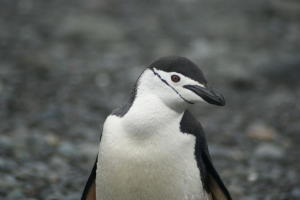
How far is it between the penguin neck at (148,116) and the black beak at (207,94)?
0.19m

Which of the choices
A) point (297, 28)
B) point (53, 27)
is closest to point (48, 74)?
point (53, 27)

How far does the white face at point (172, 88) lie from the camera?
3658 mm

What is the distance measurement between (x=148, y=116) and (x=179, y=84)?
0.26 meters

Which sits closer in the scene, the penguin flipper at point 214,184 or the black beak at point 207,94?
the black beak at point 207,94

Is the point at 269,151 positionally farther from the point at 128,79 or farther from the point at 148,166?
the point at 148,166

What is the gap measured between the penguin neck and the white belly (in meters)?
0.05

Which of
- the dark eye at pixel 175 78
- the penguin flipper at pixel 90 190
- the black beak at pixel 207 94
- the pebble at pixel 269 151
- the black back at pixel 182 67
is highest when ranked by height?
the pebble at pixel 269 151

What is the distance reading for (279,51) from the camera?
897 centimetres

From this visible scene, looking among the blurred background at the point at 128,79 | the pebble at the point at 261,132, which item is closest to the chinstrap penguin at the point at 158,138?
the blurred background at the point at 128,79

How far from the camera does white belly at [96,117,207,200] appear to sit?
3715 mm

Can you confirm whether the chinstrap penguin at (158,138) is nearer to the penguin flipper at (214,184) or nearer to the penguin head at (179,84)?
the penguin head at (179,84)

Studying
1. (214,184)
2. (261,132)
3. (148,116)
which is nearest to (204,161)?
(214,184)

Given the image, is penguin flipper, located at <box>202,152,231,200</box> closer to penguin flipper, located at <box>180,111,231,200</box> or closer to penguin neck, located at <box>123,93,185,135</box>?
penguin flipper, located at <box>180,111,231,200</box>

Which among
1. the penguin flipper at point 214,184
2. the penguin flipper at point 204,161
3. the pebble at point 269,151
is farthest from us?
the pebble at point 269,151
